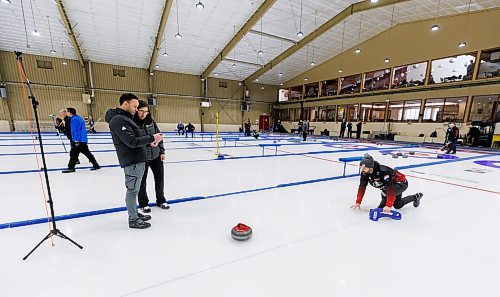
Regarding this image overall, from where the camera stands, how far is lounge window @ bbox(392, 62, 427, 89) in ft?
51.3

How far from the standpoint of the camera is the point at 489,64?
1290cm

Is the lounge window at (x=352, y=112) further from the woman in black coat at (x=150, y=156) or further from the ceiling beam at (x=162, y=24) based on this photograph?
the woman in black coat at (x=150, y=156)

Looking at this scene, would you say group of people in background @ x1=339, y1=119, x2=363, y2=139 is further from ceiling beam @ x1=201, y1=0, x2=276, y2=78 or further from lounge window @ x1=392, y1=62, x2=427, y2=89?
ceiling beam @ x1=201, y1=0, x2=276, y2=78

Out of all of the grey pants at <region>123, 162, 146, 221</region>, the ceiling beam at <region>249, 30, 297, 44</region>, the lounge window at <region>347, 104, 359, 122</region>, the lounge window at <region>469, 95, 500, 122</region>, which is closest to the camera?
the grey pants at <region>123, 162, 146, 221</region>

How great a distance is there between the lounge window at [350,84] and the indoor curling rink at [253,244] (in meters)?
17.2

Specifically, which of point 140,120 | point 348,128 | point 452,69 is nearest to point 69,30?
point 140,120

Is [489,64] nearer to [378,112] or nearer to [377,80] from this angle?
[377,80]

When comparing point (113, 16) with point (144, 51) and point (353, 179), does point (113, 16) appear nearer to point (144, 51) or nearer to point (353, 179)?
point (144, 51)

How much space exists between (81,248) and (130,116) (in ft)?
4.38

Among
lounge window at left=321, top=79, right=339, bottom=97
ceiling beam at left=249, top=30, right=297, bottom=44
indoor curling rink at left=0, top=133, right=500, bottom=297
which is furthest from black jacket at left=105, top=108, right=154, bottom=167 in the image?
lounge window at left=321, top=79, right=339, bottom=97

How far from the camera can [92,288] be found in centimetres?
162

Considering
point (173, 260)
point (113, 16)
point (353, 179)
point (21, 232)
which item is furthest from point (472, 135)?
point (113, 16)

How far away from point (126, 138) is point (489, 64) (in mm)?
18881

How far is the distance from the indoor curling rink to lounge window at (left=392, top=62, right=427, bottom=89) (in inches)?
578
